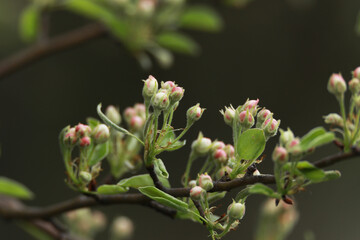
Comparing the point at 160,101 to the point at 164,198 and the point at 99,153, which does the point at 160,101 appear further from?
the point at 99,153

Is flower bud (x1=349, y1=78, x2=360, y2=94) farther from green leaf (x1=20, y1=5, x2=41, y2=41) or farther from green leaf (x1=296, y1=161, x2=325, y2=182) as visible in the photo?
green leaf (x1=20, y1=5, x2=41, y2=41)

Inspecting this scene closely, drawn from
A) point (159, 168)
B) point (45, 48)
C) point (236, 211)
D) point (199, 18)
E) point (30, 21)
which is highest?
point (30, 21)

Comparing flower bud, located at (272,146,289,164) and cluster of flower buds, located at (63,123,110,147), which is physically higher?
cluster of flower buds, located at (63,123,110,147)

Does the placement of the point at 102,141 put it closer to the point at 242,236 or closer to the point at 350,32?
the point at 242,236

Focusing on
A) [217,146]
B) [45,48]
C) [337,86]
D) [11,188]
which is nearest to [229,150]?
[217,146]

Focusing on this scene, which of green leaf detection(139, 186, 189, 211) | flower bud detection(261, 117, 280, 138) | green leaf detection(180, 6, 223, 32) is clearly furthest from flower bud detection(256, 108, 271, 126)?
green leaf detection(180, 6, 223, 32)

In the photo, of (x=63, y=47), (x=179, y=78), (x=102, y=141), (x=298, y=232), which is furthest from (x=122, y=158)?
(x=298, y=232)

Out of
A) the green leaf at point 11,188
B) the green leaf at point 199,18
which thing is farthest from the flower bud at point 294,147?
the green leaf at point 199,18
